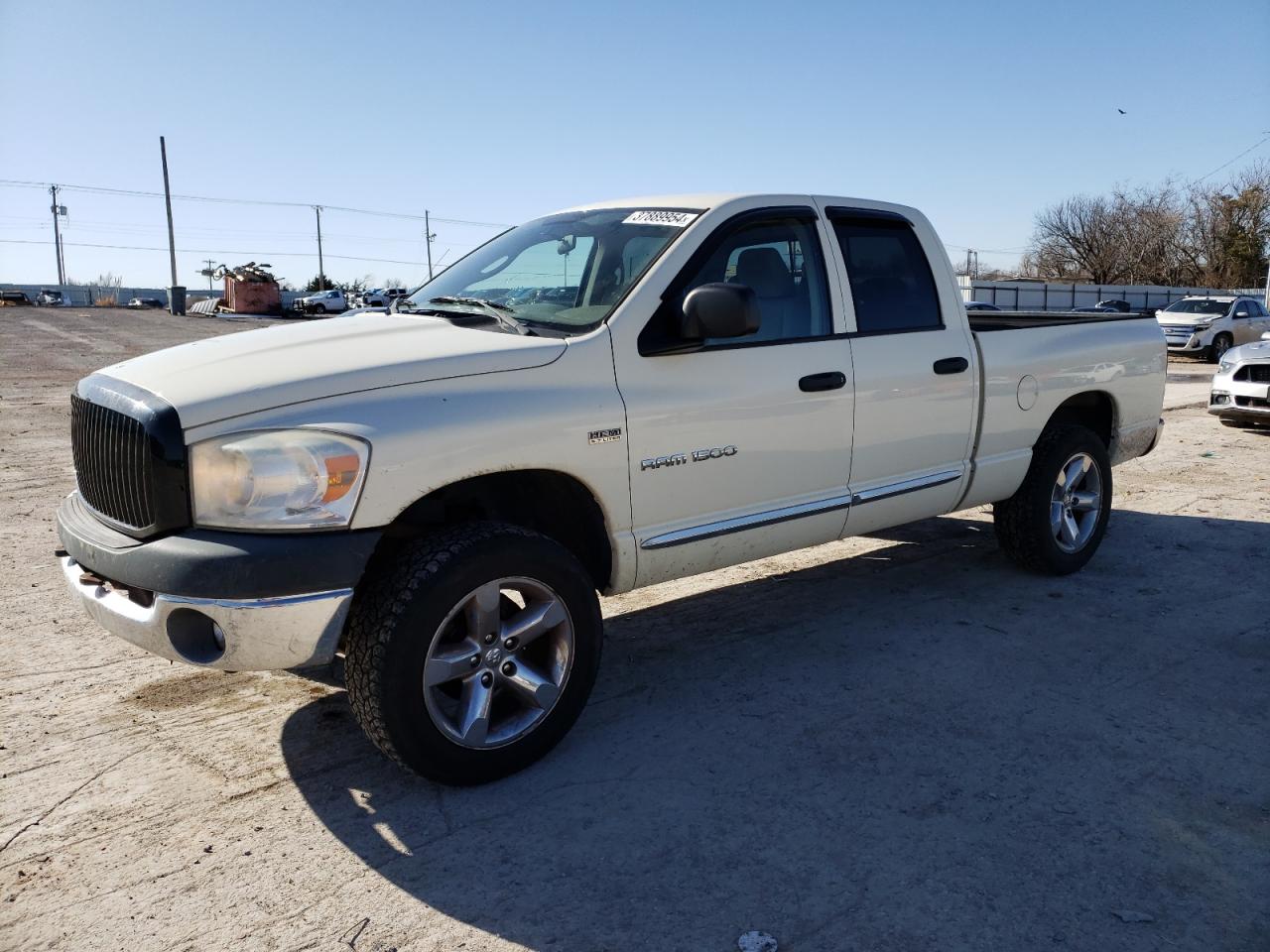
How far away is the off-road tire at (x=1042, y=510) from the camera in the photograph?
18.0 ft

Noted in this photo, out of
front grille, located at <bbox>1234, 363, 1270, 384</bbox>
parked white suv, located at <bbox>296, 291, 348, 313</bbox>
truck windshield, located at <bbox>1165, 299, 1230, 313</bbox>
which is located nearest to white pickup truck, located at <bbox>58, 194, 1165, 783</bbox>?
front grille, located at <bbox>1234, 363, 1270, 384</bbox>

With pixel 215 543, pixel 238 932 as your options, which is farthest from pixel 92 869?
pixel 215 543

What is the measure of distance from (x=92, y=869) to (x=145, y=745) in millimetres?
786

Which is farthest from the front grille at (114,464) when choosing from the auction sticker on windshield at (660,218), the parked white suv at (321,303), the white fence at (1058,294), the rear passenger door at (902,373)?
the parked white suv at (321,303)

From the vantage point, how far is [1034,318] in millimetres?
6551

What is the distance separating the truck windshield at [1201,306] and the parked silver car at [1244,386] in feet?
50.9

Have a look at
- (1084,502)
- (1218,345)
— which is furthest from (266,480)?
(1218,345)

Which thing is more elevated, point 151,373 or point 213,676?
point 151,373

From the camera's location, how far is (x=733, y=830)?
10.2 feet

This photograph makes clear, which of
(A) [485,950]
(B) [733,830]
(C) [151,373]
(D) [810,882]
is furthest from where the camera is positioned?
(C) [151,373]

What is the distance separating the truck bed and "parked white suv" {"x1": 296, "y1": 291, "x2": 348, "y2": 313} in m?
50.9

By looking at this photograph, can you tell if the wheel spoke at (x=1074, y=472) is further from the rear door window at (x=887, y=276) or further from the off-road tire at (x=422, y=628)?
the off-road tire at (x=422, y=628)

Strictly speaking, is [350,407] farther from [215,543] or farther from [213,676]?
[213,676]

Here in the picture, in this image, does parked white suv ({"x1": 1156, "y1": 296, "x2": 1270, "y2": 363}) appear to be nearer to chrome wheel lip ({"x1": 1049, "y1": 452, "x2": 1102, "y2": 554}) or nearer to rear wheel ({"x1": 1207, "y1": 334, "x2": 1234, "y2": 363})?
rear wheel ({"x1": 1207, "y1": 334, "x2": 1234, "y2": 363})
